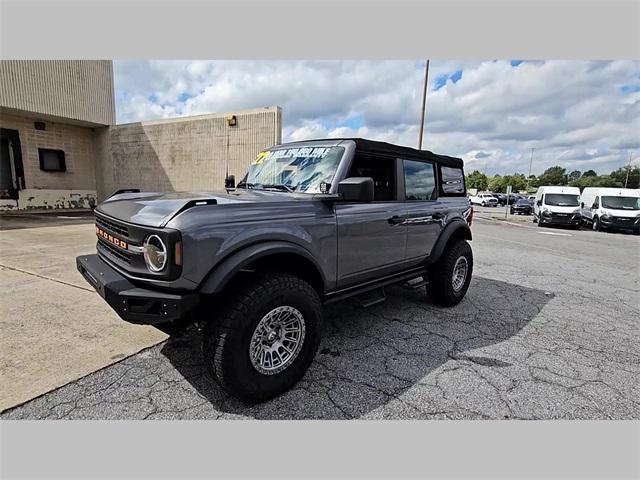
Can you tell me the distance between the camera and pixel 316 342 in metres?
2.70

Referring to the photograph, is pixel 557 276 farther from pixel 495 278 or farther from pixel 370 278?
pixel 370 278

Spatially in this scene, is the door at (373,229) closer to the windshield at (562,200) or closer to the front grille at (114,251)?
the front grille at (114,251)

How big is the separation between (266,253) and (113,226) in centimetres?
121

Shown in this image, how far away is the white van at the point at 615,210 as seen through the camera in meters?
16.1

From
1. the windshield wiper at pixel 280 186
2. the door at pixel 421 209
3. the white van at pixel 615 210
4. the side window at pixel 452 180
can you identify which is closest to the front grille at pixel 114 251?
the windshield wiper at pixel 280 186

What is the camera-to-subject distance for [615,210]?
54.7 ft

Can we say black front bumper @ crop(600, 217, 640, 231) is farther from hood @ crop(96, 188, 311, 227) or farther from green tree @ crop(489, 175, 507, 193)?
green tree @ crop(489, 175, 507, 193)

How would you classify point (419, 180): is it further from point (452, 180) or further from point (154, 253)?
point (154, 253)

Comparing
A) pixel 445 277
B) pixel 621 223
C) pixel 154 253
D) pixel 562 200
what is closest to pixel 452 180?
pixel 445 277

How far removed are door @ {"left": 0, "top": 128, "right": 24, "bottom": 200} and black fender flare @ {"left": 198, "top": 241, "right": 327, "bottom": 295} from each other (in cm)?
1883

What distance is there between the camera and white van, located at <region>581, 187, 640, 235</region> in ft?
53.0

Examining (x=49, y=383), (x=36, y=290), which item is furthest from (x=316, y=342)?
(x=36, y=290)

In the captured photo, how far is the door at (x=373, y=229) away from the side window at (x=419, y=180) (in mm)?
208

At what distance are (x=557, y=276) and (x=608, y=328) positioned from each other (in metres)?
2.72
